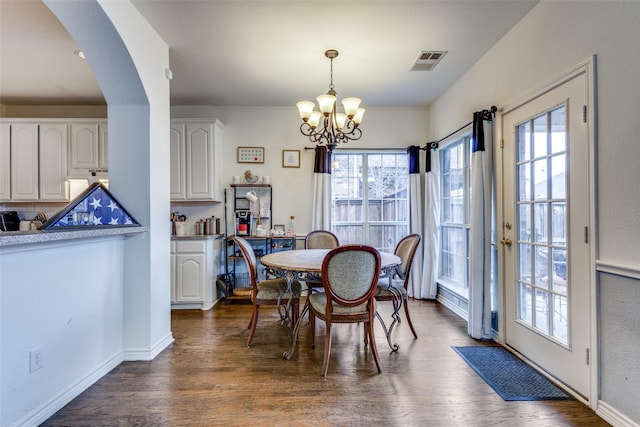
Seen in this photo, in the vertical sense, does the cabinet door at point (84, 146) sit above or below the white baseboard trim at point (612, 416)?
above

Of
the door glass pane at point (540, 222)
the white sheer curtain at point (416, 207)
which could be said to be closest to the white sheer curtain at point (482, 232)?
the door glass pane at point (540, 222)

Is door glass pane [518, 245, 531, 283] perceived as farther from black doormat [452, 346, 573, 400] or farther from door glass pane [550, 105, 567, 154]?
door glass pane [550, 105, 567, 154]

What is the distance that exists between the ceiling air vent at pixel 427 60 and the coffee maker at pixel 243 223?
276 centimetres

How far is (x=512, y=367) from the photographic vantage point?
2270mm

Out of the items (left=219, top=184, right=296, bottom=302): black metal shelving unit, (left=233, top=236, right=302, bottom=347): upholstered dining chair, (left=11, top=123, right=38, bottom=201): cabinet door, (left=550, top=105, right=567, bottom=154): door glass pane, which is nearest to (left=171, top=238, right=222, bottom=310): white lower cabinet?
(left=219, top=184, right=296, bottom=302): black metal shelving unit

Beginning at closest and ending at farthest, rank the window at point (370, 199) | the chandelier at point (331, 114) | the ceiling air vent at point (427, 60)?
the chandelier at point (331, 114), the ceiling air vent at point (427, 60), the window at point (370, 199)

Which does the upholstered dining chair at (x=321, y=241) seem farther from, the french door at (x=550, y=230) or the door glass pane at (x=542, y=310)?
the door glass pane at (x=542, y=310)

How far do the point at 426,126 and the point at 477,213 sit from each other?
2071 mm

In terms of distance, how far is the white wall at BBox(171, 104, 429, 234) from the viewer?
4324 millimetres

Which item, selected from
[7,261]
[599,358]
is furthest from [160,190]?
[599,358]

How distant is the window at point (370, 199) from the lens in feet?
14.8

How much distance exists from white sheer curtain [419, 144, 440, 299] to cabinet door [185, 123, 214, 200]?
9.48 feet

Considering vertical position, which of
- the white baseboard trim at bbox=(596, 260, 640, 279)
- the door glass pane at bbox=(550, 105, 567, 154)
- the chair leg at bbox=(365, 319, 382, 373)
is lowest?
the chair leg at bbox=(365, 319, 382, 373)

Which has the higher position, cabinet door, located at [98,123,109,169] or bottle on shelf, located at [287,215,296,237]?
cabinet door, located at [98,123,109,169]
